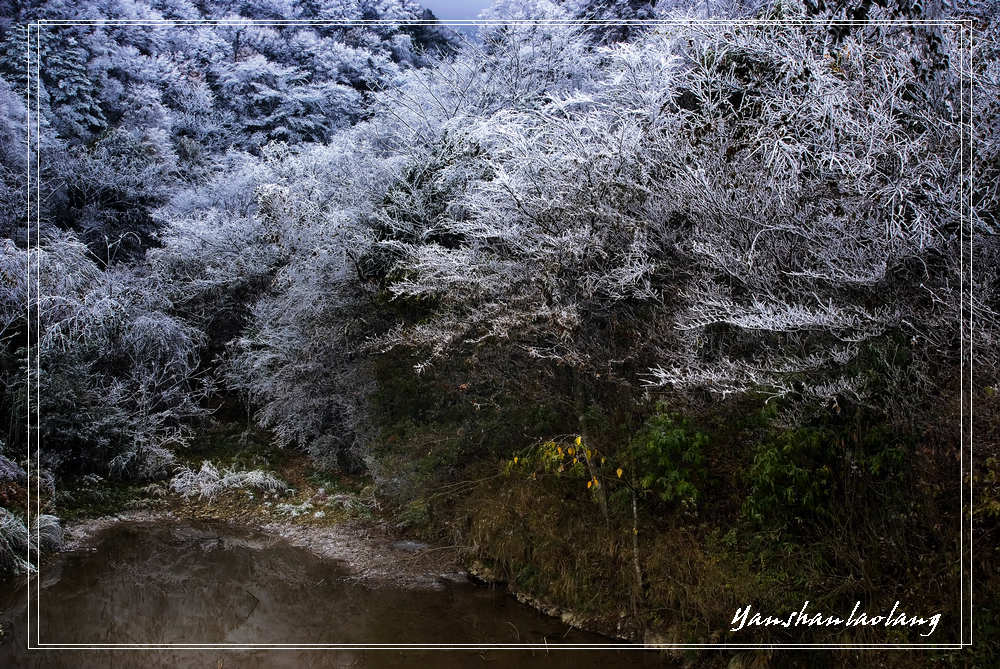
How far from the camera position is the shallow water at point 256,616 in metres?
5.01

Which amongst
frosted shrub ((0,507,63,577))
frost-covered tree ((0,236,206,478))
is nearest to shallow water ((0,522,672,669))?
frosted shrub ((0,507,63,577))

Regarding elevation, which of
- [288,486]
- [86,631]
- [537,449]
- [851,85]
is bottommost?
[288,486]

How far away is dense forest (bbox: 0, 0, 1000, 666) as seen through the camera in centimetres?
379

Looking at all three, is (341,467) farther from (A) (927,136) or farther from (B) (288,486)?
(A) (927,136)

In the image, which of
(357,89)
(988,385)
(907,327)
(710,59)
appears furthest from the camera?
(357,89)

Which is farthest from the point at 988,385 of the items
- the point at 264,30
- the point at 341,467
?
the point at 264,30

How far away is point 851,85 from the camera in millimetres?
4352

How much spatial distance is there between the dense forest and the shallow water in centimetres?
44

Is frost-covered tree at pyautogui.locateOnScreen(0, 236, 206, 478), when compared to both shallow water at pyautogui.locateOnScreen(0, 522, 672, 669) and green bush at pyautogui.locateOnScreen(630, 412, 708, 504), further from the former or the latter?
green bush at pyautogui.locateOnScreen(630, 412, 708, 504)

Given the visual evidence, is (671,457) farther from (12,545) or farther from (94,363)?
(94,363)

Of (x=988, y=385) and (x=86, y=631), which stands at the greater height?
(x=988, y=385)

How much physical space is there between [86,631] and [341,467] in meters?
4.91

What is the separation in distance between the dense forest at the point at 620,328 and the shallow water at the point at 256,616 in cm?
44

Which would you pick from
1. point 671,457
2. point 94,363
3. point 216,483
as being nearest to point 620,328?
point 671,457
